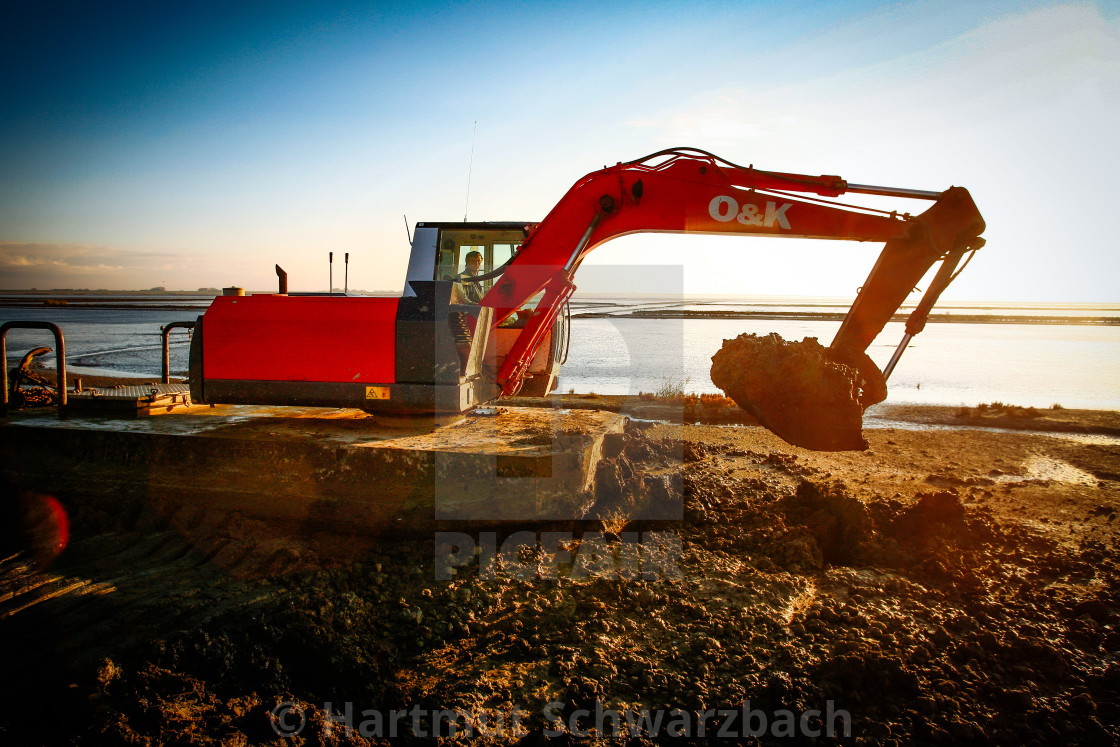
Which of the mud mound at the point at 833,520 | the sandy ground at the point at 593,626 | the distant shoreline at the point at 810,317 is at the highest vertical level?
the distant shoreline at the point at 810,317

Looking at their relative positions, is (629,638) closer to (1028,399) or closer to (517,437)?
(517,437)

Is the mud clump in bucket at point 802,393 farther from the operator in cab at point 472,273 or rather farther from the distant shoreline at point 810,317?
the distant shoreline at point 810,317

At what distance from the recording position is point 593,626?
3332mm

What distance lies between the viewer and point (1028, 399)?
12031 mm

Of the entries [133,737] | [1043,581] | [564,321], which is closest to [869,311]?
[1043,581]

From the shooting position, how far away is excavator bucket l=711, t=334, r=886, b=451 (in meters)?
4.48

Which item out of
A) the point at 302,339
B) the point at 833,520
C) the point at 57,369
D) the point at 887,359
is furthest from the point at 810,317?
the point at 57,369

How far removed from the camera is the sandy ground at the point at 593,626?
2.63m
